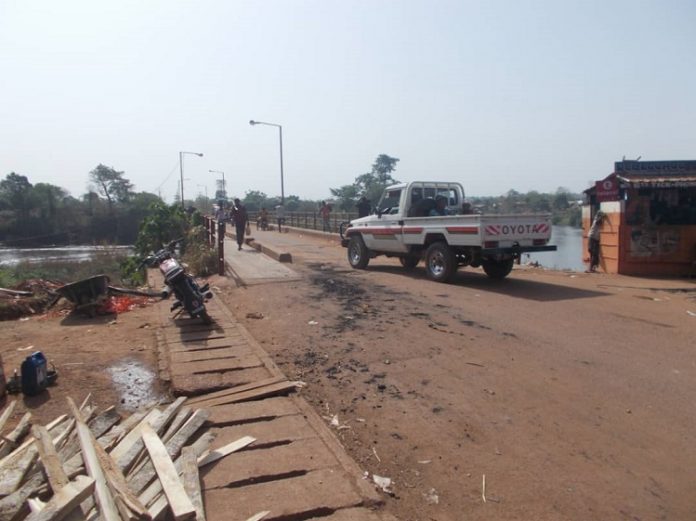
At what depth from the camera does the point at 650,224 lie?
1296cm

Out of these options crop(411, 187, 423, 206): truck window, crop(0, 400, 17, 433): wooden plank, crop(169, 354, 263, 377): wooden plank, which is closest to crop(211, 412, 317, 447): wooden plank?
crop(169, 354, 263, 377): wooden plank

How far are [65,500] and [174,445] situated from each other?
0.92 metres

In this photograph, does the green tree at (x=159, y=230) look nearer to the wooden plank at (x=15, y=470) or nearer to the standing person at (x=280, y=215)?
the standing person at (x=280, y=215)

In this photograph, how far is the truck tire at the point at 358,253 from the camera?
13.2m

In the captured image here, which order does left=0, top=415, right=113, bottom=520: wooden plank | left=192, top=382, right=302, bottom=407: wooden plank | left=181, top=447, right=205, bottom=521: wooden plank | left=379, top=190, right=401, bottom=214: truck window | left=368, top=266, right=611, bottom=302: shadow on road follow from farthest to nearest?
left=379, top=190, right=401, bottom=214: truck window → left=368, top=266, right=611, bottom=302: shadow on road → left=192, top=382, right=302, bottom=407: wooden plank → left=181, top=447, right=205, bottom=521: wooden plank → left=0, top=415, right=113, bottom=520: wooden plank

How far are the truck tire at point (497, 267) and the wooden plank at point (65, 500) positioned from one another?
9.38 m

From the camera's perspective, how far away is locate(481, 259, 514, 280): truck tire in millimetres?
11078

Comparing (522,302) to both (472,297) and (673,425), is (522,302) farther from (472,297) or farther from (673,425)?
(673,425)

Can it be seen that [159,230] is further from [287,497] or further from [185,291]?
[287,497]

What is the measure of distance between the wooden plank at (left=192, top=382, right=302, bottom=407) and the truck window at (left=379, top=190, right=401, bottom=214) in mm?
8015

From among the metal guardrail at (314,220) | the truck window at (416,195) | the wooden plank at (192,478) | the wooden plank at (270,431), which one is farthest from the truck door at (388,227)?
the metal guardrail at (314,220)

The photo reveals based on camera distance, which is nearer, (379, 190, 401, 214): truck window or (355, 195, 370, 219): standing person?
(379, 190, 401, 214): truck window

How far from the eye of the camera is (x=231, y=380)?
15.5ft

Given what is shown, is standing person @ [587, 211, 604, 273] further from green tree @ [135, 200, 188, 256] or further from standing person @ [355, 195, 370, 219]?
green tree @ [135, 200, 188, 256]
